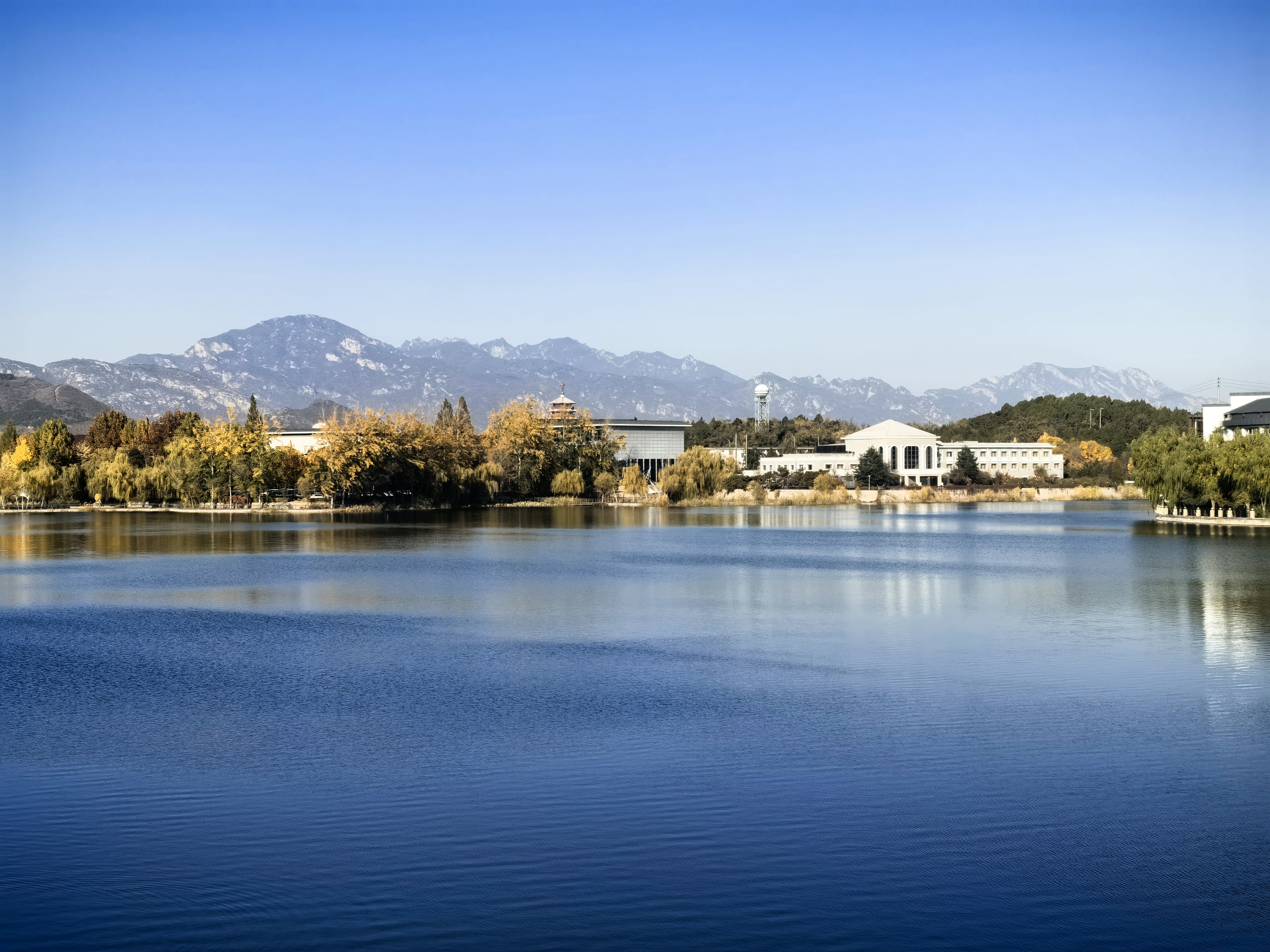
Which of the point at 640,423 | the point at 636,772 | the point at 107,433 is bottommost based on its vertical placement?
the point at 636,772

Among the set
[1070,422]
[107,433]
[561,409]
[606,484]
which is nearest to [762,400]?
[1070,422]

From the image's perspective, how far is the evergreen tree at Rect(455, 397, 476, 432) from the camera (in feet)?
249

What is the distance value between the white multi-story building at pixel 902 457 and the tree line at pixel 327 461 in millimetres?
19200

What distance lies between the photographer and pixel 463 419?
3182 inches

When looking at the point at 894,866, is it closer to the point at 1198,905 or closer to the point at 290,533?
the point at 1198,905

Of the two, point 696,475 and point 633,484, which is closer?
point 696,475

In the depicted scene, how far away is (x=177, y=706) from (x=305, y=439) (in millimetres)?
71315

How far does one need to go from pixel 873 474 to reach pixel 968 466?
9.31 meters

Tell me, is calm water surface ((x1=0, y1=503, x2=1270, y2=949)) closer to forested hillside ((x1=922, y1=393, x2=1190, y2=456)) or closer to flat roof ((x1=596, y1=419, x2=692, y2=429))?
flat roof ((x1=596, y1=419, x2=692, y2=429))

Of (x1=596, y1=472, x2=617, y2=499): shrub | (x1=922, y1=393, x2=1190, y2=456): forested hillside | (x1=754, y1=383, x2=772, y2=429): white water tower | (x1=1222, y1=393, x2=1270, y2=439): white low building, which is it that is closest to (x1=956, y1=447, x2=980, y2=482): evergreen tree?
(x1=922, y1=393, x2=1190, y2=456): forested hillside

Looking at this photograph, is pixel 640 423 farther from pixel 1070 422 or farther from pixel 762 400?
pixel 1070 422

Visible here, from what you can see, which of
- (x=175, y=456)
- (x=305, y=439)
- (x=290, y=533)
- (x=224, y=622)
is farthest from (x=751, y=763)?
(x=305, y=439)

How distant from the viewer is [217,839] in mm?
8695

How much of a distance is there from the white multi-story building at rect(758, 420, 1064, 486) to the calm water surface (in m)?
68.2
